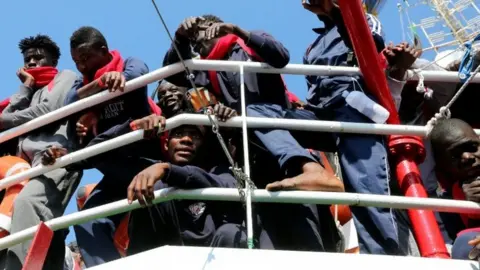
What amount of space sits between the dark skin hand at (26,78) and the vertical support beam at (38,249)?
2.64 metres

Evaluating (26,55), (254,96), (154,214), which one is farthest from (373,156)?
(26,55)

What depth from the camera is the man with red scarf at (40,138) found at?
23.7 feet

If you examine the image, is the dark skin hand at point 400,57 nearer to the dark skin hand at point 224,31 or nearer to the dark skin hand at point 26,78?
the dark skin hand at point 224,31

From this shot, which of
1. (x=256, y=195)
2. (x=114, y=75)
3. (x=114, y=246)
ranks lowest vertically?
(x=114, y=246)

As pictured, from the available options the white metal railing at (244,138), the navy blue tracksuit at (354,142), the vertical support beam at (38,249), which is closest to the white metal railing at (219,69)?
the white metal railing at (244,138)

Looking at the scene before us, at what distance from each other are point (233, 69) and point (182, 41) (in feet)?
1.28

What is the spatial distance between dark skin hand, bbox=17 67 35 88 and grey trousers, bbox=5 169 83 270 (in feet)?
3.81

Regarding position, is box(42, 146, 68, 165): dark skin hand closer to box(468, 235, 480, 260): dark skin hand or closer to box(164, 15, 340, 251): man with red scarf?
box(164, 15, 340, 251): man with red scarf

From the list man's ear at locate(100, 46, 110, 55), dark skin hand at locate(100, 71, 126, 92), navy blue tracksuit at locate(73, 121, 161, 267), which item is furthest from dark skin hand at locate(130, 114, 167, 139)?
man's ear at locate(100, 46, 110, 55)

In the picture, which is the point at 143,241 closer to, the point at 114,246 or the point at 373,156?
the point at 114,246

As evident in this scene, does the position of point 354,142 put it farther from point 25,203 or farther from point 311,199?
point 25,203

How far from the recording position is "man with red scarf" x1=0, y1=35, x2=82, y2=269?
284 inches

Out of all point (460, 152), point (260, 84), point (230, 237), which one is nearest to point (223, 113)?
point (230, 237)

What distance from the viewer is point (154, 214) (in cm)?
659
